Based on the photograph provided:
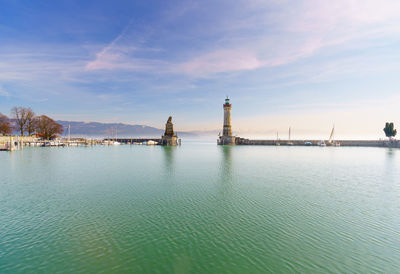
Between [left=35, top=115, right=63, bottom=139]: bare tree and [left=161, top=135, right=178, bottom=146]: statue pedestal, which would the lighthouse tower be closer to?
[left=161, top=135, right=178, bottom=146]: statue pedestal

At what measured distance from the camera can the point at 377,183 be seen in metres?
22.2

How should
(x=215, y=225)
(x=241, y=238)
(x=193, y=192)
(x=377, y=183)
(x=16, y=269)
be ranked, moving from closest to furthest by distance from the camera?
(x=16, y=269) → (x=241, y=238) → (x=215, y=225) → (x=193, y=192) → (x=377, y=183)

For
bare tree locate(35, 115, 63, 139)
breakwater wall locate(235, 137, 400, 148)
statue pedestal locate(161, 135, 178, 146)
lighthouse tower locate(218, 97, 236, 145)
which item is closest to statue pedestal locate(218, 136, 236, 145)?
lighthouse tower locate(218, 97, 236, 145)

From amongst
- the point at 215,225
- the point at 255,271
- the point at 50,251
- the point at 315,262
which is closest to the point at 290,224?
the point at 315,262

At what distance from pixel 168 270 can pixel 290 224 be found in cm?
767

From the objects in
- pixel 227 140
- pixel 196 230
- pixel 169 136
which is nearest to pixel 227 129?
pixel 227 140

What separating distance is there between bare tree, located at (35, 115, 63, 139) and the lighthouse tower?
314 feet

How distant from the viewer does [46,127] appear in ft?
314

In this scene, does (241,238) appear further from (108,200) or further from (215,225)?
(108,200)

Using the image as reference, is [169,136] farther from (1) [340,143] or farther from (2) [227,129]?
(1) [340,143]

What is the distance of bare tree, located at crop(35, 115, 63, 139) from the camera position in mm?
92688

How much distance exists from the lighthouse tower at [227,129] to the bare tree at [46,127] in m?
95.9

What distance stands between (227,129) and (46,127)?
98952 millimetres

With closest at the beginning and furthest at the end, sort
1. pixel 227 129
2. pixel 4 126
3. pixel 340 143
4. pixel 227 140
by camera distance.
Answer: pixel 4 126
pixel 227 129
pixel 227 140
pixel 340 143
